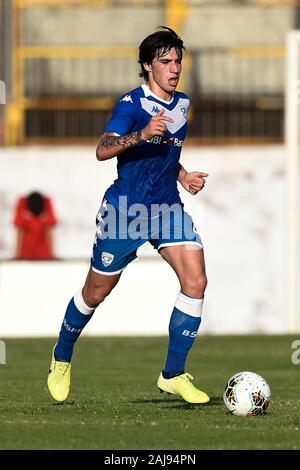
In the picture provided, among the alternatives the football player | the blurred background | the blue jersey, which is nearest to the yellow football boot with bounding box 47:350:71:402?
the football player

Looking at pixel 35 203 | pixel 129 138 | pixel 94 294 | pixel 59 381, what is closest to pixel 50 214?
pixel 35 203

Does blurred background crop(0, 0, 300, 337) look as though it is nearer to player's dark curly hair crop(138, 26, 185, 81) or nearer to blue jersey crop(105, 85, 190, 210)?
blue jersey crop(105, 85, 190, 210)

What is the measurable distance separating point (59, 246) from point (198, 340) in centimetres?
352

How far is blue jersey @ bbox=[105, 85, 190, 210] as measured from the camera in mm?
10000

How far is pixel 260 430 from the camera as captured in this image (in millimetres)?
8633

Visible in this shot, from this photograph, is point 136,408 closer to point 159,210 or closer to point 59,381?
point 59,381

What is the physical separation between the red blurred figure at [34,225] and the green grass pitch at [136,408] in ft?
15.8

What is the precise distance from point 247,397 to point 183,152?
1400 cm

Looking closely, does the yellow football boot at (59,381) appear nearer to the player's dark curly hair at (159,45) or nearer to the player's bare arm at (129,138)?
the player's bare arm at (129,138)

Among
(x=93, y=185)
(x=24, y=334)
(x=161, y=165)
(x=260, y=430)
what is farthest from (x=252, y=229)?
(x=260, y=430)

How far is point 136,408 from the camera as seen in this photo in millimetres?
10031

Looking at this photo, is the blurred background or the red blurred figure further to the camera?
the red blurred figure

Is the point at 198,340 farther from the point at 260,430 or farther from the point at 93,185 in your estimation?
the point at 260,430

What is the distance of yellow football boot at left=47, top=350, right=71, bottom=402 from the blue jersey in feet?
4.38
